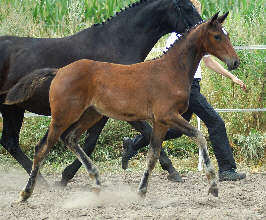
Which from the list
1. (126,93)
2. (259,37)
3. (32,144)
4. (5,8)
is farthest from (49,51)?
(5,8)

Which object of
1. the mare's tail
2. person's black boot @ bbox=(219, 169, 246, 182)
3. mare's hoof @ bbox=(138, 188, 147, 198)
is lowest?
person's black boot @ bbox=(219, 169, 246, 182)

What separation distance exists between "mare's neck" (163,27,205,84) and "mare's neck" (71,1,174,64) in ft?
2.71

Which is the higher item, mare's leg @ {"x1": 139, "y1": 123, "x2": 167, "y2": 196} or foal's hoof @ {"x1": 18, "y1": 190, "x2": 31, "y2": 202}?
mare's leg @ {"x1": 139, "y1": 123, "x2": 167, "y2": 196}

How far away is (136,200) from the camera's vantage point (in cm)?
497

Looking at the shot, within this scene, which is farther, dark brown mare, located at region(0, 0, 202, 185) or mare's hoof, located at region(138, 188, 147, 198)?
dark brown mare, located at region(0, 0, 202, 185)

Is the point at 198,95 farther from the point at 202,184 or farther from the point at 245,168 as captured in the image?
the point at 245,168

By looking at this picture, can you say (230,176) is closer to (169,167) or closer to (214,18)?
(169,167)

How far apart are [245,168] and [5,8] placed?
502cm

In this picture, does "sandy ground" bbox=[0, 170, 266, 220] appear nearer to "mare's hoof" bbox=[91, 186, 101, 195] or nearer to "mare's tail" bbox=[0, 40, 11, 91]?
"mare's hoof" bbox=[91, 186, 101, 195]

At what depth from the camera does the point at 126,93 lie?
4660mm

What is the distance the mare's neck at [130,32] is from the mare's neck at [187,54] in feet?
2.71


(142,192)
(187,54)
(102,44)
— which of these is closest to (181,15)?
(102,44)

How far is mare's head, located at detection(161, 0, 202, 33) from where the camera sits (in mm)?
5551

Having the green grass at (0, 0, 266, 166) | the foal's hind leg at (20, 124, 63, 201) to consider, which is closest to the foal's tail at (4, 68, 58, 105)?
the foal's hind leg at (20, 124, 63, 201)
